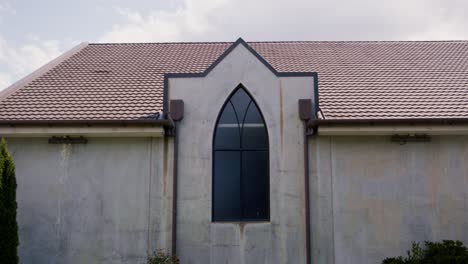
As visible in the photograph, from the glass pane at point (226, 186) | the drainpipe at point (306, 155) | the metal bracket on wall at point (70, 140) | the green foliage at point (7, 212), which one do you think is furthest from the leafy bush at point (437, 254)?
the green foliage at point (7, 212)

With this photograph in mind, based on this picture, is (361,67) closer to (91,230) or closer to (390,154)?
(390,154)

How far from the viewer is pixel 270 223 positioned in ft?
35.0

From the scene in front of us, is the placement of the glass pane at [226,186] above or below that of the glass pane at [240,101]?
below

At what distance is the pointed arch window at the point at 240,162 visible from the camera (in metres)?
11.0

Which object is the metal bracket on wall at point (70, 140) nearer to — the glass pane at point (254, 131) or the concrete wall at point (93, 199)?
the concrete wall at point (93, 199)

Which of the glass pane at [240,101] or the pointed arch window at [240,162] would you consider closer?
the pointed arch window at [240,162]

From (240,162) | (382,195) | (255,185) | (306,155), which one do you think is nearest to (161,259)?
(255,185)

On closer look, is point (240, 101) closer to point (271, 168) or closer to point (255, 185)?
point (271, 168)

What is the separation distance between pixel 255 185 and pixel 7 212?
5.40 meters

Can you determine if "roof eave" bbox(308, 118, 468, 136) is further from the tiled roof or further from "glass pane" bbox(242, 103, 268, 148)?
"glass pane" bbox(242, 103, 268, 148)

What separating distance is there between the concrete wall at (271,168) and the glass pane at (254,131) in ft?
0.70

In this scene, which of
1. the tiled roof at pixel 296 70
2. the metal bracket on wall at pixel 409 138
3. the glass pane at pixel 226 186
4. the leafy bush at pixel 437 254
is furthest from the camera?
the tiled roof at pixel 296 70

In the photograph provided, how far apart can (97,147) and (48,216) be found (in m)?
1.94

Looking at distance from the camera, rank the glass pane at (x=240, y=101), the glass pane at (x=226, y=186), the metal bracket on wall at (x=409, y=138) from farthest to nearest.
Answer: the glass pane at (x=240, y=101)
the metal bracket on wall at (x=409, y=138)
the glass pane at (x=226, y=186)
